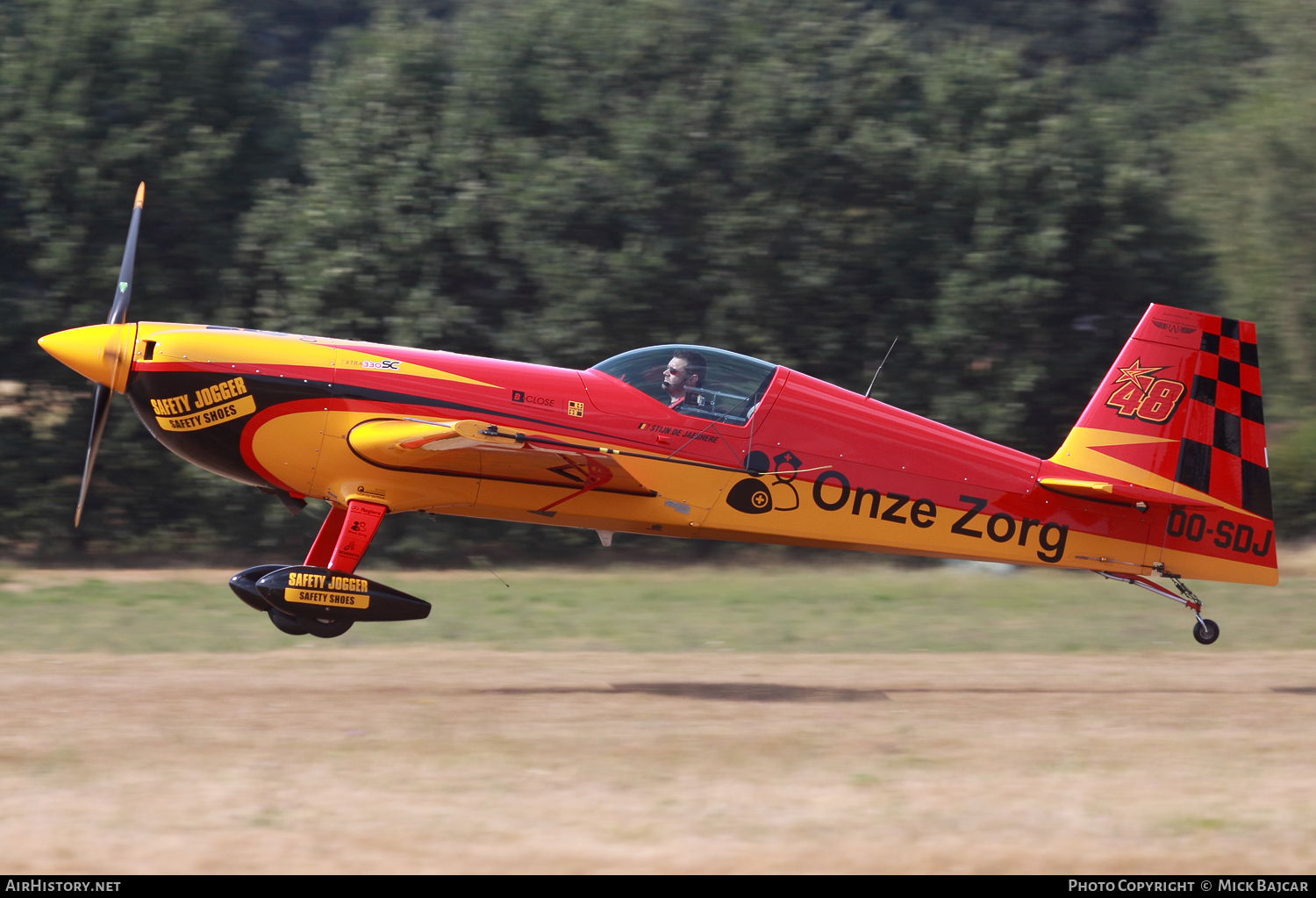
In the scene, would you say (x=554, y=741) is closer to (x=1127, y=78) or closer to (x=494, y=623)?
(x=494, y=623)

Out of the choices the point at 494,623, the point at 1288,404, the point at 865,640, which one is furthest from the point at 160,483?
the point at 1288,404

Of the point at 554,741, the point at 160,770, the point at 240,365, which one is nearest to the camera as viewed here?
the point at 160,770

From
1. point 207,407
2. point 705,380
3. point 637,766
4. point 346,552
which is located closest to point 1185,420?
A: point 705,380

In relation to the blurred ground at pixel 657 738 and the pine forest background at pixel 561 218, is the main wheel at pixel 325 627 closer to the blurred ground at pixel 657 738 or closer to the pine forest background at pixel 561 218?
the blurred ground at pixel 657 738

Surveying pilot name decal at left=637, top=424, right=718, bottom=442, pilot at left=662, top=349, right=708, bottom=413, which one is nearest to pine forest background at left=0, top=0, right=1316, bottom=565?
pilot at left=662, top=349, right=708, bottom=413

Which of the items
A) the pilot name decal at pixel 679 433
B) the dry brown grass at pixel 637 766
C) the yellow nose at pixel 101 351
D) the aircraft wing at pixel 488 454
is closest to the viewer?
the dry brown grass at pixel 637 766

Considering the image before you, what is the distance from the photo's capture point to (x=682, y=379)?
29.7 ft

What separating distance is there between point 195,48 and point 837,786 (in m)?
14.8

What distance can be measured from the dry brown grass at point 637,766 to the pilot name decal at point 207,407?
186cm

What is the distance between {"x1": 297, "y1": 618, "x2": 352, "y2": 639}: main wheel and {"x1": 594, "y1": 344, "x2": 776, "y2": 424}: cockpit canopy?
2.55 metres

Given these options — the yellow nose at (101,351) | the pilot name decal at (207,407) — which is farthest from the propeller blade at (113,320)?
the pilot name decal at (207,407)

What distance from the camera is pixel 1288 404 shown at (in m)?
18.7

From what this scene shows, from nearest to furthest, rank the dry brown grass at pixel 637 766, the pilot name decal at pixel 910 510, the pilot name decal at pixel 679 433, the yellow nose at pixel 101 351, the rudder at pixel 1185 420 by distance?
the dry brown grass at pixel 637 766
the yellow nose at pixel 101 351
the pilot name decal at pixel 679 433
the pilot name decal at pixel 910 510
the rudder at pixel 1185 420

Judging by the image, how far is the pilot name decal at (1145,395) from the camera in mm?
9578
